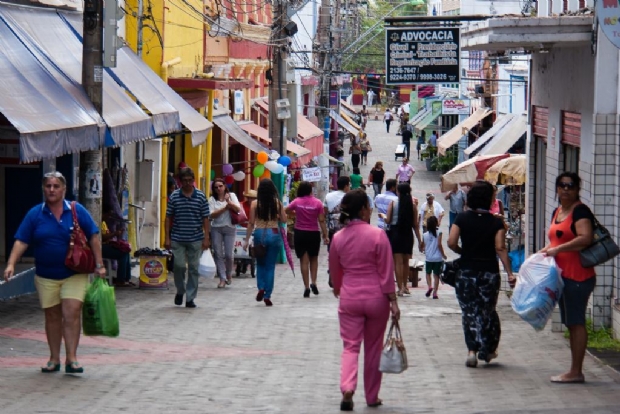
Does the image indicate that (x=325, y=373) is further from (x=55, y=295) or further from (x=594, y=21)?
(x=594, y=21)

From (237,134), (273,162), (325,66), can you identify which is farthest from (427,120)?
(273,162)

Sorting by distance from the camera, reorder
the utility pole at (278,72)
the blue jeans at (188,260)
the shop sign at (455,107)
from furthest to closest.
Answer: the shop sign at (455,107)
the utility pole at (278,72)
the blue jeans at (188,260)

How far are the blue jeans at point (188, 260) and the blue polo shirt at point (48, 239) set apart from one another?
212 inches

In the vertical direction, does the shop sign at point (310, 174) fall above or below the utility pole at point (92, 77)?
below

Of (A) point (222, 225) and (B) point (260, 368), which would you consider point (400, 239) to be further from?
(B) point (260, 368)

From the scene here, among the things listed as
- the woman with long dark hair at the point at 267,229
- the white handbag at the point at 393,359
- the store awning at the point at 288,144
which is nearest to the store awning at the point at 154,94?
the woman with long dark hair at the point at 267,229

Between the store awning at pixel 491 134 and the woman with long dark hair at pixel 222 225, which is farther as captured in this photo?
the store awning at pixel 491 134

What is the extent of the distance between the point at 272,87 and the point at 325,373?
55.2 ft

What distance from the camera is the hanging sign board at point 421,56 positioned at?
76.1 feet

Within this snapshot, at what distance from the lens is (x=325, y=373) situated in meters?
10.5

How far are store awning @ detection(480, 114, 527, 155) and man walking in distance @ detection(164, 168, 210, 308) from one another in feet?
62.1

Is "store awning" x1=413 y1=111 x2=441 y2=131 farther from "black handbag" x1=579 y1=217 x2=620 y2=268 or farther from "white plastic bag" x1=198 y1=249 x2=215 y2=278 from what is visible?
"black handbag" x1=579 y1=217 x2=620 y2=268

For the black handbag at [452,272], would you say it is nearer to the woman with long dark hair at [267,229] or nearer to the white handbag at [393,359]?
the white handbag at [393,359]

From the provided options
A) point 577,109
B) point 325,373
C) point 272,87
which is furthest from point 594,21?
point 272,87
